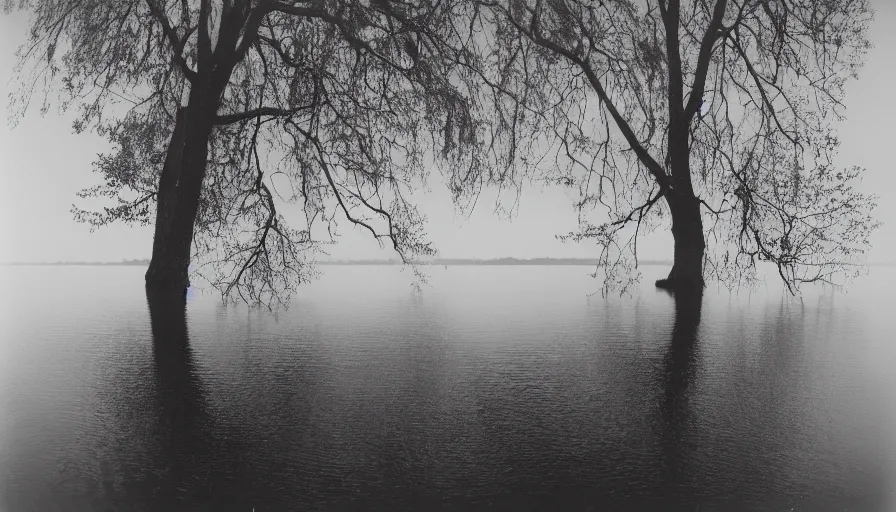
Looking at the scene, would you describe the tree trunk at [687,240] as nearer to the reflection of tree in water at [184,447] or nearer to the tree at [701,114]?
the tree at [701,114]

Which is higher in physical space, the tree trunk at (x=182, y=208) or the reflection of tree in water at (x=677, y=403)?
the tree trunk at (x=182, y=208)

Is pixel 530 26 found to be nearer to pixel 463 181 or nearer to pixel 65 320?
pixel 463 181

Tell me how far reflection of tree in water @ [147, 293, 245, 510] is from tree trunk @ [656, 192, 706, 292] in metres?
8.59

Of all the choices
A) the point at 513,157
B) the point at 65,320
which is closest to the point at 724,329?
the point at 513,157

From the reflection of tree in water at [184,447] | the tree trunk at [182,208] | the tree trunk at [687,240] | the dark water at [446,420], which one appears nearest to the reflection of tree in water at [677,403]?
the dark water at [446,420]

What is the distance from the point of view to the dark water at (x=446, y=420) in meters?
2.28

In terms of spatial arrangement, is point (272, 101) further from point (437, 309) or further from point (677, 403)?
point (677, 403)

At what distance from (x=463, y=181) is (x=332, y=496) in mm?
5954

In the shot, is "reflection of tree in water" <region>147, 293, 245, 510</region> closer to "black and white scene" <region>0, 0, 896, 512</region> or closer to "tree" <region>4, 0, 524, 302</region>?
"black and white scene" <region>0, 0, 896, 512</region>

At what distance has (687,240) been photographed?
446 inches

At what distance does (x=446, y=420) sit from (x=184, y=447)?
1101 millimetres

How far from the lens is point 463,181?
791 cm

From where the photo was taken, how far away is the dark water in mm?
2275

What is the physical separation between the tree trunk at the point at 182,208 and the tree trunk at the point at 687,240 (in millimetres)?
7110
